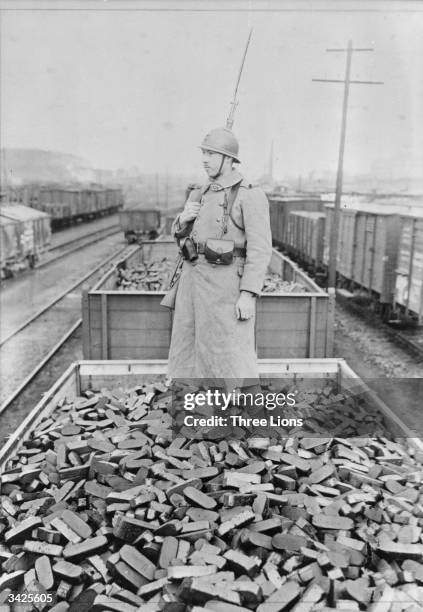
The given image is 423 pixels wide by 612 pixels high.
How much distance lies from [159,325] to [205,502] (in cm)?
400

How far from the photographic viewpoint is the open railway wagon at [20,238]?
18.7m

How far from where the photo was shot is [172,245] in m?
13.9

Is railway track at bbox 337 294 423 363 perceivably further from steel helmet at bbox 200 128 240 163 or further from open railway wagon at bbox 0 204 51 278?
open railway wagon at bbox 0 204 51 278

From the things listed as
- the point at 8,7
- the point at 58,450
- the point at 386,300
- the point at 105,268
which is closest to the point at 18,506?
the point at 58,450

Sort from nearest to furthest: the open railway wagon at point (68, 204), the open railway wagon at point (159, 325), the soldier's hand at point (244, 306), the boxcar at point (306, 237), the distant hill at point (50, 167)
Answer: the soldier's hand at point (244, 306) < the open railway wagon at point (159, 325) < the boxcar at point (306, 237) < the open railway wagon at point (68, 204) < the distant hill at point (50, 167)

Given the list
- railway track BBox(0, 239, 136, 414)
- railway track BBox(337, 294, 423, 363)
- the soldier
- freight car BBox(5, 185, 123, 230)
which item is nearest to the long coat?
the soldier

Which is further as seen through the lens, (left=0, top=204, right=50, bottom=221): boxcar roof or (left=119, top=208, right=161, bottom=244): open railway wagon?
(left=119, top=208, right=161, bottom=244): open railway wagon

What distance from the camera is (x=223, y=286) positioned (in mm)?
4047

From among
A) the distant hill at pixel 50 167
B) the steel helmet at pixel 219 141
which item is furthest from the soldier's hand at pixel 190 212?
the distant hill at pixel 50 167

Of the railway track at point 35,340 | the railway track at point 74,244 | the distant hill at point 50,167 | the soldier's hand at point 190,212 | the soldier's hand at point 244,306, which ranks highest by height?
the distant hill at point 50,167

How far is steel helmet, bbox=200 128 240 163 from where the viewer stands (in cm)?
386

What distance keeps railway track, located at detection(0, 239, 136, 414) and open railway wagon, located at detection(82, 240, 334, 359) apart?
184cm

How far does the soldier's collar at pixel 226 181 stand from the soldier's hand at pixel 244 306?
716mm

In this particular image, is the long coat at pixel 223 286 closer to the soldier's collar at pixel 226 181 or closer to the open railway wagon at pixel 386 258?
the soldier's collar at pixel 226 181
